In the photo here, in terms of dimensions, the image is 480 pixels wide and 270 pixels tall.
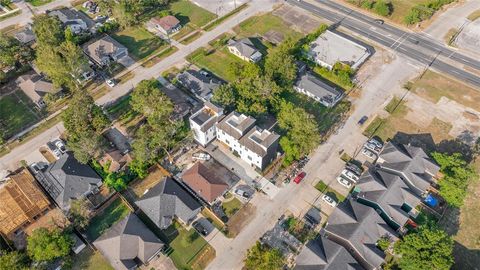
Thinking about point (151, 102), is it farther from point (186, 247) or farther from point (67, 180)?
point (186, 247)

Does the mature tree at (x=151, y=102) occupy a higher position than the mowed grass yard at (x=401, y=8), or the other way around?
the mowed grass yard at (x=401, y=8)

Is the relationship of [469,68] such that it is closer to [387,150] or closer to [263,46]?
[387,150]

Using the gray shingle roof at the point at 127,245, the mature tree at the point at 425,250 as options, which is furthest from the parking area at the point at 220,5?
the mature tree at the point at 425,250

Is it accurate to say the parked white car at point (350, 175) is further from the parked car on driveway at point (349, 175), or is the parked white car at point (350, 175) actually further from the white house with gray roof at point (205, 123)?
the white house with gray roof at point (205, 123)

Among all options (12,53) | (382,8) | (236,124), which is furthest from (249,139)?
(12,53)

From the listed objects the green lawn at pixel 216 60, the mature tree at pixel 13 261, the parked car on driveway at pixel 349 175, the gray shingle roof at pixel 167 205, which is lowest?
the mature tree at pixel 13 261

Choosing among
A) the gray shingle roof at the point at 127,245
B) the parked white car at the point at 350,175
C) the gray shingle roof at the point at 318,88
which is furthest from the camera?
the gray shingle roof at the point at 318,88

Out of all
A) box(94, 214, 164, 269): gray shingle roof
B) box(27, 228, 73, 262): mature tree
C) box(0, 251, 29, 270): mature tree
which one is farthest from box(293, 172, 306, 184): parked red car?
box(0, 251, 29, 270): mature tree

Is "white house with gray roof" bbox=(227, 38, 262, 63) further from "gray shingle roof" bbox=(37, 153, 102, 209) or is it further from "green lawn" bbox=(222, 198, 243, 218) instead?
"gray shingle roof" bbox=(37, 153, 102, 209)
